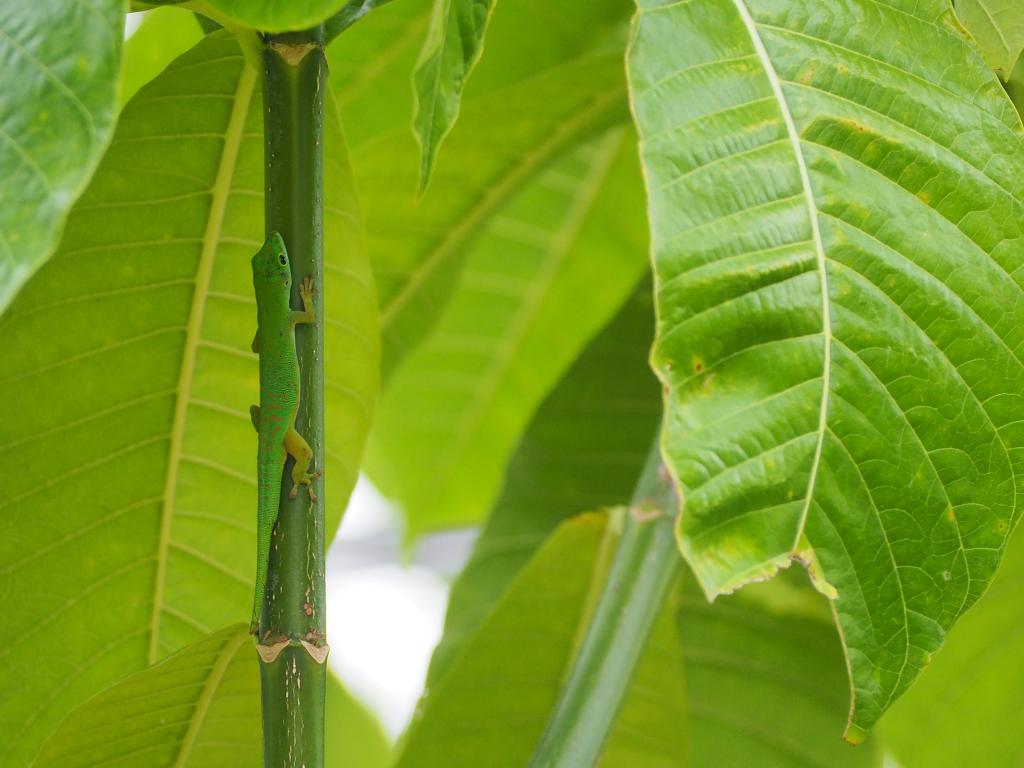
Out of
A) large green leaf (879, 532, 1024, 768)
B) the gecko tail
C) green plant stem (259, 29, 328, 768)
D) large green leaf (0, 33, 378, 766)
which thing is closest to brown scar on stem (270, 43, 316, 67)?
green plant stem (259, 29, 328, 768)

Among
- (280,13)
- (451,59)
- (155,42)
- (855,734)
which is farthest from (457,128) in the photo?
(855,734)

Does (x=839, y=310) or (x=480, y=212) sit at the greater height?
(x=480, y=212)

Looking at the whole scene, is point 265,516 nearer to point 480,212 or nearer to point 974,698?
point 480,212

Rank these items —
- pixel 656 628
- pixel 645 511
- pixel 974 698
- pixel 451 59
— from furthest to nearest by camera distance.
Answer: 1. pixel 974 698
2. pixel 656 628
3. pixel 645 511
4. pixel 451 59

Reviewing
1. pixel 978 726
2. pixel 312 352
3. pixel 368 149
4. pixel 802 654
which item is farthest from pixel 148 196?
pixel 978 726

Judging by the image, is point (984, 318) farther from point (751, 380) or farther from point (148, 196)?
point (148, 196)

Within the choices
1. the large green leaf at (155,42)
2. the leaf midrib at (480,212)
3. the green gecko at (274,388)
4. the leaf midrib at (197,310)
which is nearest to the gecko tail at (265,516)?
the green gecko at (274,388)

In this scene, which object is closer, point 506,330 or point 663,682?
point 663,682

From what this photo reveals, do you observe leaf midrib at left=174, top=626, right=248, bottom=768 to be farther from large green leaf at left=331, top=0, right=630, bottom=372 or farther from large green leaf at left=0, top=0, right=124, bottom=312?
large green leaf at left=331, top=0, right=630, bottom=372
